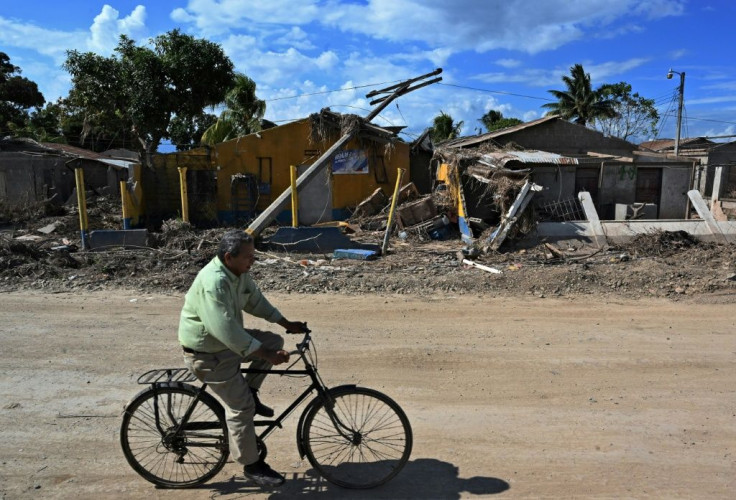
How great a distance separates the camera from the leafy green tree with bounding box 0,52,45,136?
98.0 feet

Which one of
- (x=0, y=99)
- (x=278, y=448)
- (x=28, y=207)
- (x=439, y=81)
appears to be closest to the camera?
(x=278, y=448)

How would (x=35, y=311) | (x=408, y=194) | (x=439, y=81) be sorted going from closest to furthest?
(x=35, y=311)
(x=408, y=194)
(x=439, y=81)

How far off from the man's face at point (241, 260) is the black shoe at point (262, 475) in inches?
46.9

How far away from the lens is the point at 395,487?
3232 mm

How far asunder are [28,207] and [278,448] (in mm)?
18416

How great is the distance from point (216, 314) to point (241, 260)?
0.35m

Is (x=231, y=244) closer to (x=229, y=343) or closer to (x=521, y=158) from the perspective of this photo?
(x=229, y=343)

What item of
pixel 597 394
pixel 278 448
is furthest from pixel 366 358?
pixel 597 394

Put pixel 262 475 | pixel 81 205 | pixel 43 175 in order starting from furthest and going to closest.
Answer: pixel 43 175 → pixel 81 205 → pixel 262 475

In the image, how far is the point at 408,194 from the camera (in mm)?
16312

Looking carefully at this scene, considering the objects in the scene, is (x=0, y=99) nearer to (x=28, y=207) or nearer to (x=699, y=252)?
(x=28, y=207)

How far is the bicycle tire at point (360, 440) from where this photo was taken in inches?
125

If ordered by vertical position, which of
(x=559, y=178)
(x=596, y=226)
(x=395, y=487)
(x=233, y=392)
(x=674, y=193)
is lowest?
(x=395, y=487)

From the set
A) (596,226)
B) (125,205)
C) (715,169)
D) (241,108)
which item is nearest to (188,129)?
(241,108)
